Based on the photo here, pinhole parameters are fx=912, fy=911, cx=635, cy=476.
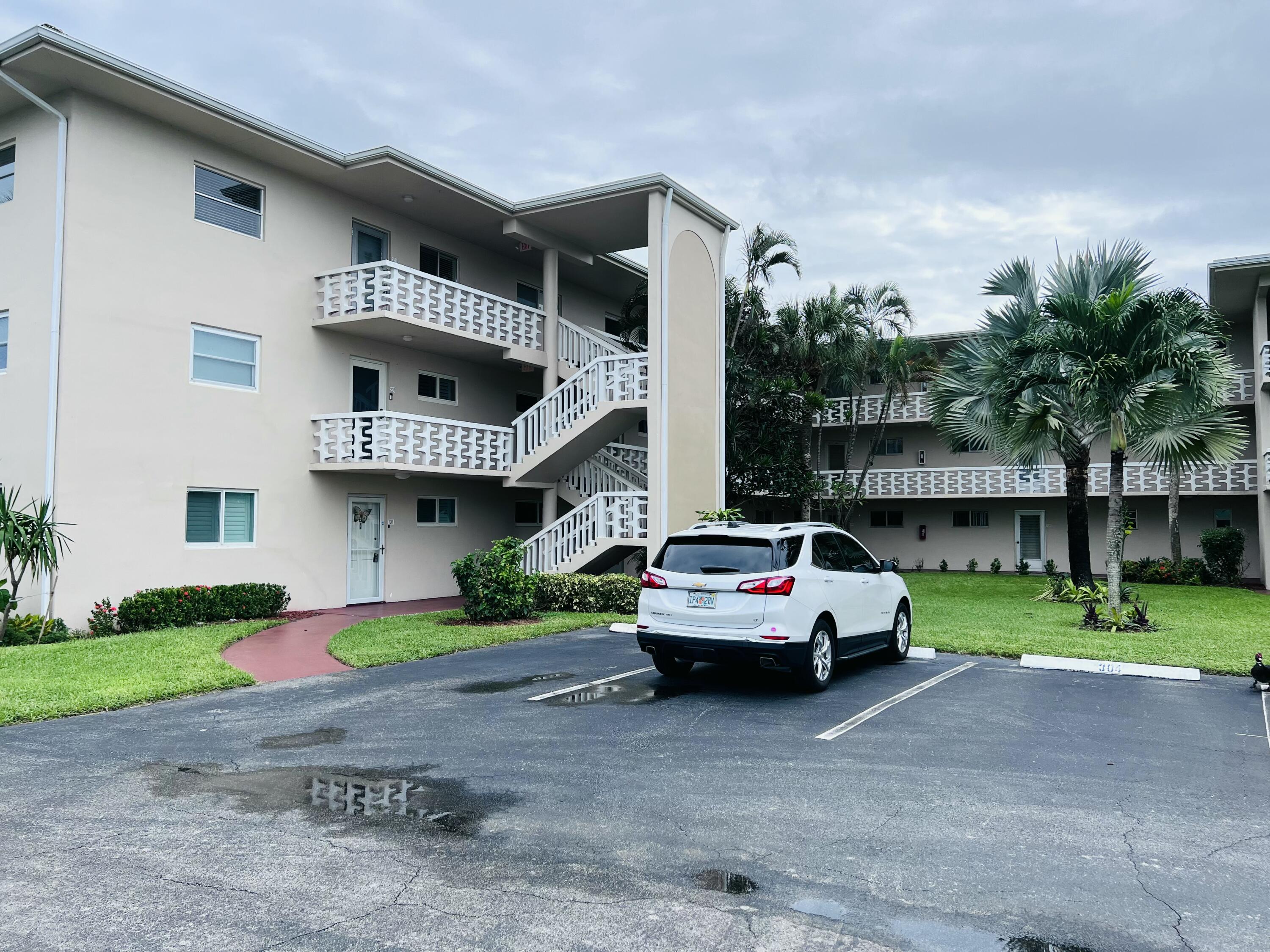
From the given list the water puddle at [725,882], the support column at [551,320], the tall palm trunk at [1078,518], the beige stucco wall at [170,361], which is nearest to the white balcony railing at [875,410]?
the tall palm trunk at [1078,518]

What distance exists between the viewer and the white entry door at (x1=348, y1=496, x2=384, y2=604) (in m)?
18.7

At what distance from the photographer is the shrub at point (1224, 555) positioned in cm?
2466

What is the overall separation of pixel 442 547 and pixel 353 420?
14.3 feet

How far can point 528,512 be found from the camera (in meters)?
23.6

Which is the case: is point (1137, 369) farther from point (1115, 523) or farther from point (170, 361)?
point (170, 361)

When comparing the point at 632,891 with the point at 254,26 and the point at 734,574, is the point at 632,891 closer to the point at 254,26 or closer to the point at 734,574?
the point at 734,574

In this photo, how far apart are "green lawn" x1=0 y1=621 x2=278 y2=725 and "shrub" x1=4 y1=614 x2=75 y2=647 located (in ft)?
1.22

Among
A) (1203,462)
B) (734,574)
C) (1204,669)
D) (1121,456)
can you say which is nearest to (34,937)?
(734,574)

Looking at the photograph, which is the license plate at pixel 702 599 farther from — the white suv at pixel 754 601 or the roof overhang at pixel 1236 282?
the roof overhang at pixel 1236 282

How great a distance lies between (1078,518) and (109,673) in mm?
18256

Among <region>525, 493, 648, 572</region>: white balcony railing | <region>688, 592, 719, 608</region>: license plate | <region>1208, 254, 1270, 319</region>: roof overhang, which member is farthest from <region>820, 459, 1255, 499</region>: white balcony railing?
<region>688, 592, 719, 608</region>: license plate

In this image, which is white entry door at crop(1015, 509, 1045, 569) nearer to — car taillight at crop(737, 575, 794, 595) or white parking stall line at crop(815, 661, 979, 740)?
white parking stall line at crop(815, 661, 979, 740)

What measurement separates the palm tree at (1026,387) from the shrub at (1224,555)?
774 centimetres

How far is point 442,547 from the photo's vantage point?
68.4 feet
